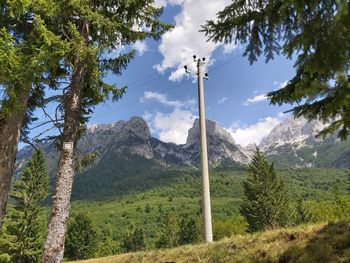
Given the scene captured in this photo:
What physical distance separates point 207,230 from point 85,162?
18.8 ft

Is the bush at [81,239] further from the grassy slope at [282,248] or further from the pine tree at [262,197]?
the grassy slope at [282,248]

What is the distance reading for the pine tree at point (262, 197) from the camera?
169 ft

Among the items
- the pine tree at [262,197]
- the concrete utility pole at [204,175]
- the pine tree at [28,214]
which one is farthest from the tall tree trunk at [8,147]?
the pine tree at [262,197]

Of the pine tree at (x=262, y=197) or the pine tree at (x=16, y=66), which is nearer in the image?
the pine tree at (x=16, y=66)

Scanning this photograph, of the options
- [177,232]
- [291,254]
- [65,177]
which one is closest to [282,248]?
[291,254]

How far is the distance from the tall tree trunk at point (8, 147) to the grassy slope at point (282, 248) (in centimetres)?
490

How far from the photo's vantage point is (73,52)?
33.7 feet

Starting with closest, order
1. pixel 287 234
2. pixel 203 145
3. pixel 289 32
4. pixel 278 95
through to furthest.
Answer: pixel 289 32, pixel 278 95, pixel 287 234, pixel 203 145

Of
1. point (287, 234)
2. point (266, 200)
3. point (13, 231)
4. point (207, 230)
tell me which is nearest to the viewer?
point (287, 234)

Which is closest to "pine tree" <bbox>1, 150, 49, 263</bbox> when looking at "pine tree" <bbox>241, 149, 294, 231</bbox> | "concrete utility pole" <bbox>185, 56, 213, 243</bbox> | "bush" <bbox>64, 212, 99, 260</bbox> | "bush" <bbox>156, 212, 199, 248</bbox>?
"bush" <bbox>64, 212, 99, 260</bbox>

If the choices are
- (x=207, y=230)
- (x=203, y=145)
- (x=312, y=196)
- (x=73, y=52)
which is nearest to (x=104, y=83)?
(x=73, y=52)

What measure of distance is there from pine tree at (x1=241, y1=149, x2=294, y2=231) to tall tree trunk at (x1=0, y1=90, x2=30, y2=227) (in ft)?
147

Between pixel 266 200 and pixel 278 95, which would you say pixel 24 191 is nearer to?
pixel 266 200

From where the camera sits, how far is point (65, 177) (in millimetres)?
9547
